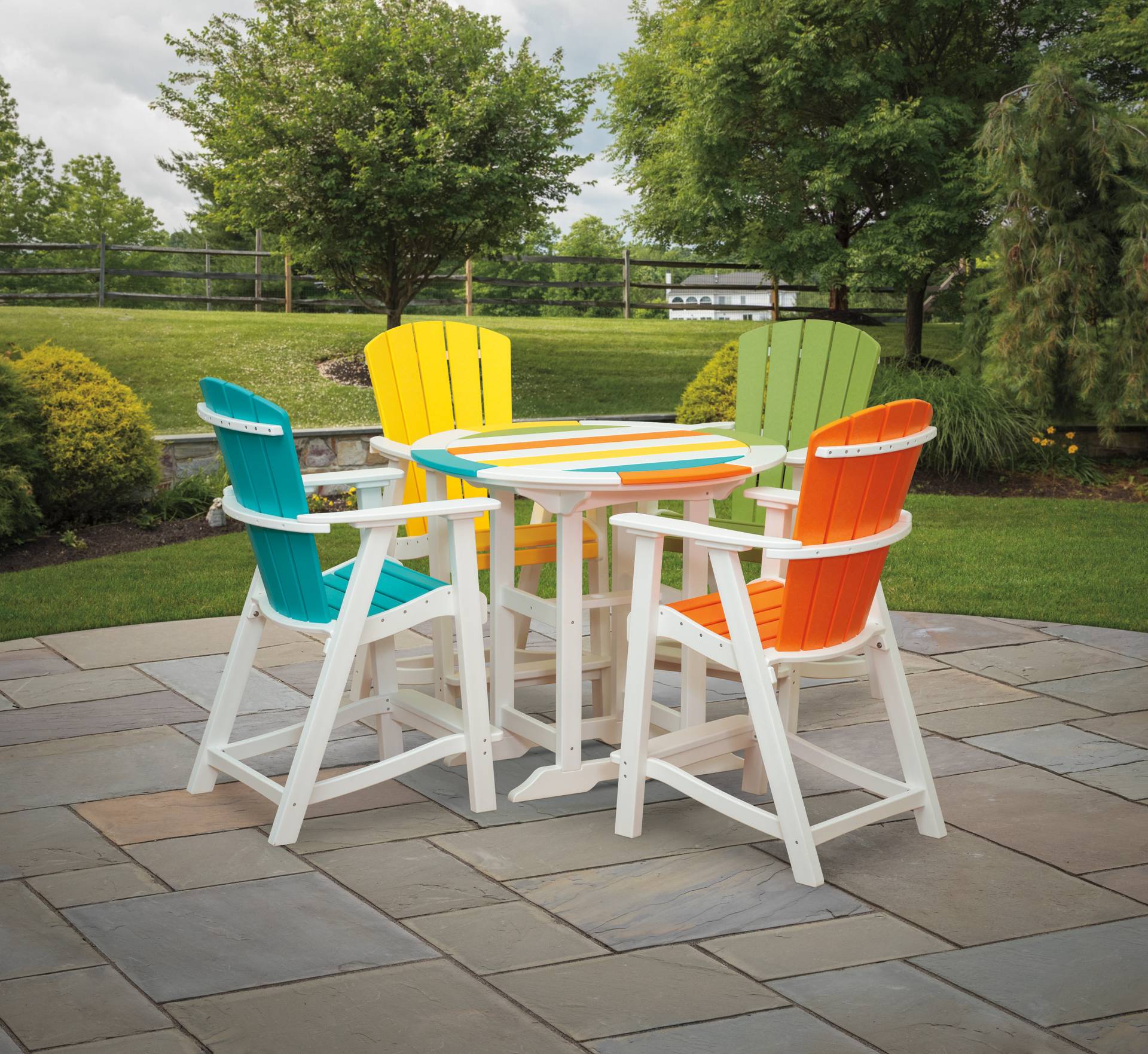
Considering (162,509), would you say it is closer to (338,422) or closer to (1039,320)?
(338,422)

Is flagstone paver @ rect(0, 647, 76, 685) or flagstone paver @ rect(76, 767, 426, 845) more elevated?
flagstone paver @ rect(76, 767, 426, 845)

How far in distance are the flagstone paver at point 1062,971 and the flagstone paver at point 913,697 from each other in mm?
1376

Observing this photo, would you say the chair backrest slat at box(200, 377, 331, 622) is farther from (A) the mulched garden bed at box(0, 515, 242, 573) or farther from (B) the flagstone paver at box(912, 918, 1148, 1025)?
(A) the mulched garden bed at box(0, 515, 242, 573)

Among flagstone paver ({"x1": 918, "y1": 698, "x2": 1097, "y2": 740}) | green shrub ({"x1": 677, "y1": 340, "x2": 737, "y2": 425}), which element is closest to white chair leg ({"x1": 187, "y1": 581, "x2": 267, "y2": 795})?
flagstone paver ({"x1": 918, "y1": 698, "x2": 1097, "y2": 740})

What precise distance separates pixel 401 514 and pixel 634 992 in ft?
→ 3.76

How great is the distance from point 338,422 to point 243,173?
2.08 metres

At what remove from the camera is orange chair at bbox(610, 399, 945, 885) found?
2.44 metres

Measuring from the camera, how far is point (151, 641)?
14.8 ft

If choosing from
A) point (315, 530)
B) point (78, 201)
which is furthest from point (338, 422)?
point (78, 201)

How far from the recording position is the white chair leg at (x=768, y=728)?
8.07 feet

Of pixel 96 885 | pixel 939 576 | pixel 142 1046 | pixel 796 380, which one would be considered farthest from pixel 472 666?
pixel 939 576

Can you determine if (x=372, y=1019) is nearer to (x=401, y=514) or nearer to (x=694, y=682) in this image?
(x=401, y=514)

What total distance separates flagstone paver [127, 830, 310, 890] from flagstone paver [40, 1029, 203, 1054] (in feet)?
1.90

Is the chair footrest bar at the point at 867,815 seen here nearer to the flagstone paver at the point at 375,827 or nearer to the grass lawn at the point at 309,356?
the flagstone paver at the point at 375,827
